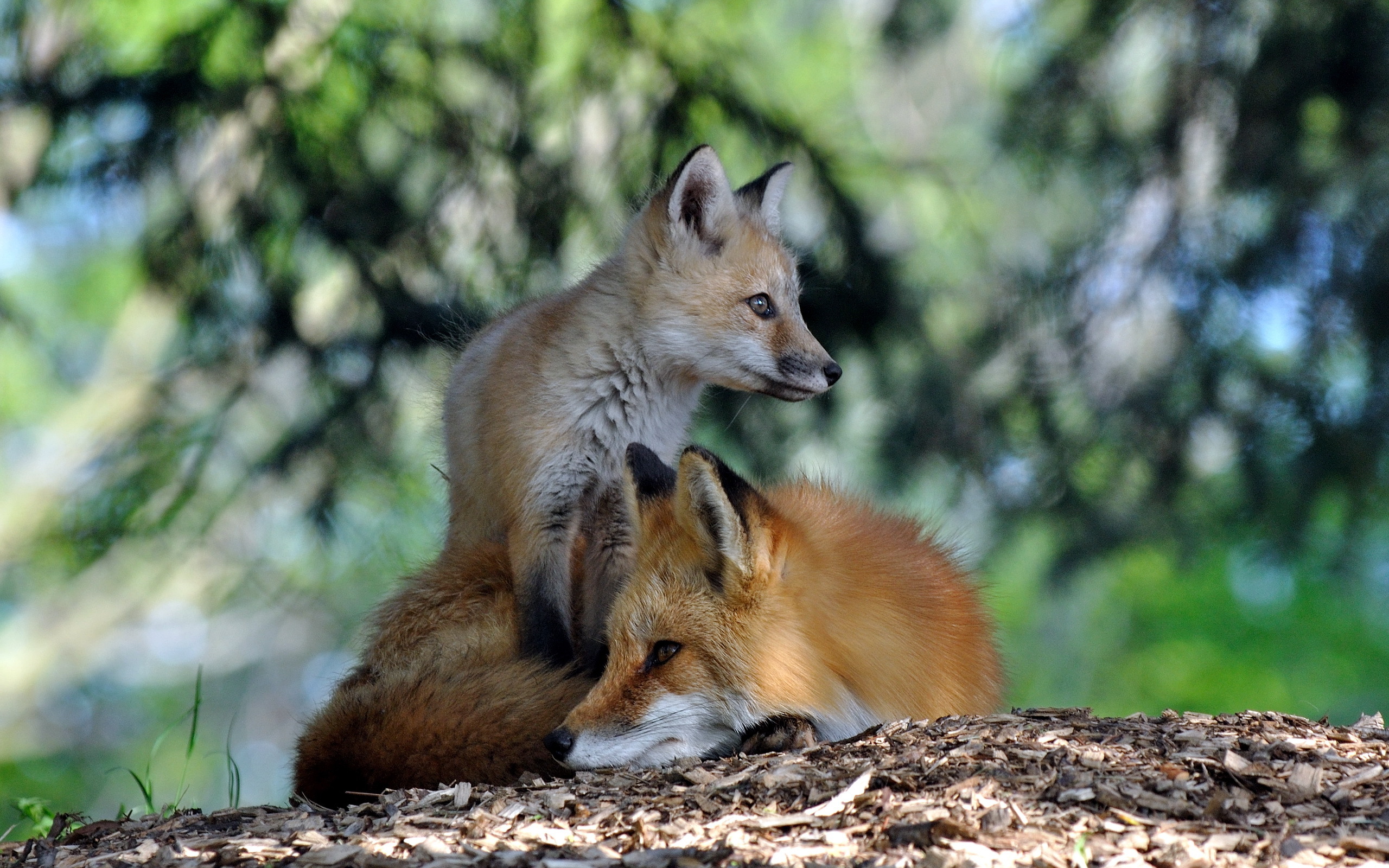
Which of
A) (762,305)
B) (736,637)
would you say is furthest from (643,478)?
(762,305)

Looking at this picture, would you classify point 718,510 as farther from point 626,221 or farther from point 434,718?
point 626,221

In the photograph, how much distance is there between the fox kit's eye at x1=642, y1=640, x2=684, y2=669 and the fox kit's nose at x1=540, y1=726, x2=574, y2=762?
31 centimetres

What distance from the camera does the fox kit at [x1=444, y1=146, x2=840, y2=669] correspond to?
3.90 m

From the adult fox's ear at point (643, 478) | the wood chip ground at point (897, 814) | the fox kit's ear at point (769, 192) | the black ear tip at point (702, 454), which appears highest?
the fox kit's ear at point (769, 192)

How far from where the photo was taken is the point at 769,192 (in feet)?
16.3

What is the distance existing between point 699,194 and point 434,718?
2.42 m

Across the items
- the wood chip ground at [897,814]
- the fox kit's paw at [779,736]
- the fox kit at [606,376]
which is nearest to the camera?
the wood chip ground at [897,814]

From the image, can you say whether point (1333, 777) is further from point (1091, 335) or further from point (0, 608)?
point (0, 608)

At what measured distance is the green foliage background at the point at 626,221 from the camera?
210 inches

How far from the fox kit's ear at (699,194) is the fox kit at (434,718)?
1861 millimetres

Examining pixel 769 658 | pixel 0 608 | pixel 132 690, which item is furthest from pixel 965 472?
pixel 132 690

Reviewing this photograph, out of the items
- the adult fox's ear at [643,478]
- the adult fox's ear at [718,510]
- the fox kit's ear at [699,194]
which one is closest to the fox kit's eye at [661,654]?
the adult fox's ear at [718,510]

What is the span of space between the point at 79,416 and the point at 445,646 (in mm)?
3304

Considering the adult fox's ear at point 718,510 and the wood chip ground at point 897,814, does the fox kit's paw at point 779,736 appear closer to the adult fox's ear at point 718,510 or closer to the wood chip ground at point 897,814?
the wood chip ground at point 897,814
